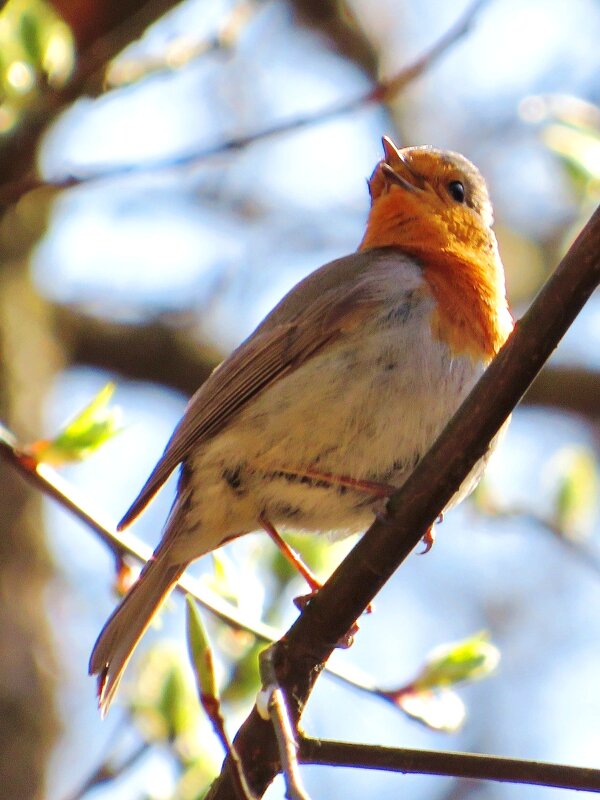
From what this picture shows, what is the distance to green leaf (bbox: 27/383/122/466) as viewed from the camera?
10.6ft

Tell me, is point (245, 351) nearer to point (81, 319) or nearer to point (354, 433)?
point (354, 433)

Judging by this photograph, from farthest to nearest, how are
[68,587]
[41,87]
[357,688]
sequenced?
[68,587] < [41,87] < [357,688]

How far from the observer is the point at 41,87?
3.74m

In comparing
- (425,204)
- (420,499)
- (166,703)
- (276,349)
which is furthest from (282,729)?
(425,204)

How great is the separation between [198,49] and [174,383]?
285 cm

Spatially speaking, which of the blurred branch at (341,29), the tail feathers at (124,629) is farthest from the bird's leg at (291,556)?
the blurred branch at (341,29)

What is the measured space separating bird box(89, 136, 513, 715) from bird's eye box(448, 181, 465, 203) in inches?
24.0

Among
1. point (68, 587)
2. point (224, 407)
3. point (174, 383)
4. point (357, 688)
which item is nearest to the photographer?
point (357, 688)

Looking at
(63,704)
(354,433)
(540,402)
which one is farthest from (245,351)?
(540,402)

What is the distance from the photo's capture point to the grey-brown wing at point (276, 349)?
3.99 m

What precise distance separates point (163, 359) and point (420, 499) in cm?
435

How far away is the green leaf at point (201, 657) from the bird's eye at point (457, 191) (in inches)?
112

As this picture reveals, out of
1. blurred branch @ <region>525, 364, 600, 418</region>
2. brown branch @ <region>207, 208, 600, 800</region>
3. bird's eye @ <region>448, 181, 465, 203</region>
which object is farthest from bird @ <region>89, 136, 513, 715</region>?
blurred branch @ <region>525, 364, 600, 418</region>

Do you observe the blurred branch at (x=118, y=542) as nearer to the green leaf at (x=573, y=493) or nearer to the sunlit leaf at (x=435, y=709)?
the sunlit leaf at (x=435, y=709)
